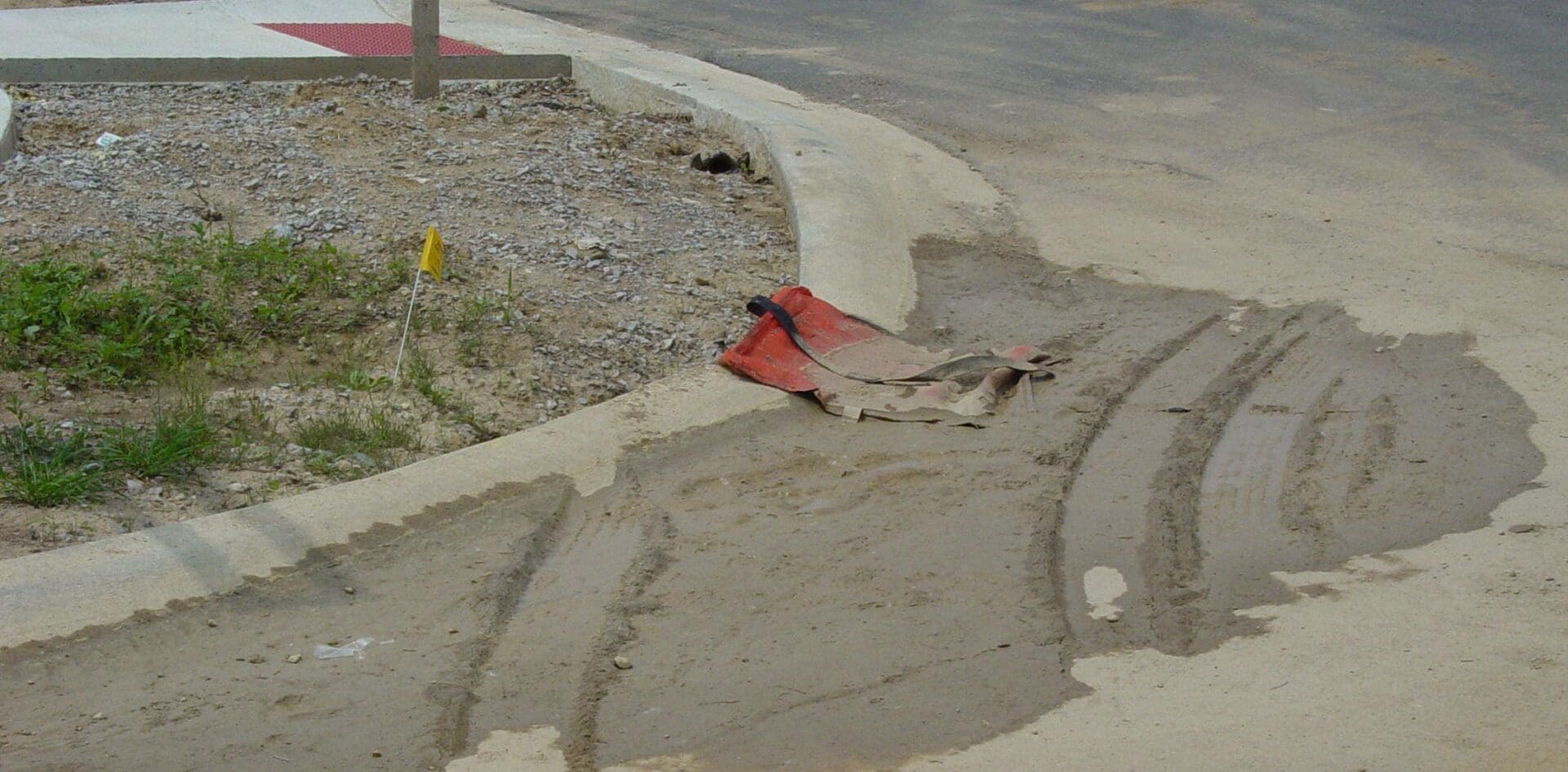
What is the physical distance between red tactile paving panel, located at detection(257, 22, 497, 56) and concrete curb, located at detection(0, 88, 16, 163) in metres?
2.84

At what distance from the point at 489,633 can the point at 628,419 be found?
144cm

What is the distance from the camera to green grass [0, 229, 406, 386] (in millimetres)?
5746

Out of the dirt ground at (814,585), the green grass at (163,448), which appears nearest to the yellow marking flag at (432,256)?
the green grass at (163,448)

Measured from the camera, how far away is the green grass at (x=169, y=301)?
18.9 ft

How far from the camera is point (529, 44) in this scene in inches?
481

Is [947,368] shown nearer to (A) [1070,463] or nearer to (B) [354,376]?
(A) [1070,463]

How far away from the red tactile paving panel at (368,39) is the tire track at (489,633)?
281 inches

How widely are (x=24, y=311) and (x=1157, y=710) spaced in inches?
175

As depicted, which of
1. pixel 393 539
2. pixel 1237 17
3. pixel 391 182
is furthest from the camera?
pixel 1237 17

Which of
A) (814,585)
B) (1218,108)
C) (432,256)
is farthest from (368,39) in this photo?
(814,585)

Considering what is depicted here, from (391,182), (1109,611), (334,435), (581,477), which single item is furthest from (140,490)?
(391,182)

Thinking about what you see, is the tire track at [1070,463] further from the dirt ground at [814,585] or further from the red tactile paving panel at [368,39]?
the red tactile paving panel at [368,39]

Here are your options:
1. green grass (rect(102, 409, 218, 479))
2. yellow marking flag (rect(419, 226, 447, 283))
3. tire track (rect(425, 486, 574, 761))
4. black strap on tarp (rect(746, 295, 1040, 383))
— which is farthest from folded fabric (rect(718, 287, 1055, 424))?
green grass (rect(102, 409, 218, 479))

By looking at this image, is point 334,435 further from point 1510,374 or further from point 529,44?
point 529,44
